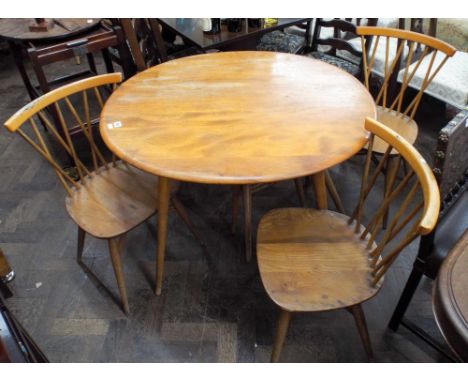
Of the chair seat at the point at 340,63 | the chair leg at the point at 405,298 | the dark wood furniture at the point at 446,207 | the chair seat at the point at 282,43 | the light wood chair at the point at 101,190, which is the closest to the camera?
the dark wood furniture at the point at 446,207

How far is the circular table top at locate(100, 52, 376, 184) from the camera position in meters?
1.21

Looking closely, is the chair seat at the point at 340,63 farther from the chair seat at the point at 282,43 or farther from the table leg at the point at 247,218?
the table leg at the point at 247,218

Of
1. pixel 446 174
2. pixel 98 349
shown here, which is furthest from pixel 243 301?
pixel 446 174

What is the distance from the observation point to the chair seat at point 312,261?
1177 mm

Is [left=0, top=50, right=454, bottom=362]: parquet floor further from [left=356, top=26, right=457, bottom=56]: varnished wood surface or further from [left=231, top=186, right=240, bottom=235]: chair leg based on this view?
[left=356, top=26, right=457, bottom=56]: varnished wood surface

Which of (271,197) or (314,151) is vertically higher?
(314,151)

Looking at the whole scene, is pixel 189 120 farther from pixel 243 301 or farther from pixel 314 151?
pixel 243 301

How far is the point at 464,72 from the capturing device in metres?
2.26

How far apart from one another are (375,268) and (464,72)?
1712 millimetres

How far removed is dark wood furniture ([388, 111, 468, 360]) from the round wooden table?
0.27 m

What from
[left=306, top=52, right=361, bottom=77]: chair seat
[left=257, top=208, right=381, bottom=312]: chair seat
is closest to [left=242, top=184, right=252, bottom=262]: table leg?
[left=257, top=208, right=381, bottom=312]: chair seat

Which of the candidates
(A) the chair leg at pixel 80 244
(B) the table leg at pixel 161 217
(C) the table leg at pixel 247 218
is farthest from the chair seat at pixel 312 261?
(A) the chair leg at pixel 80 244

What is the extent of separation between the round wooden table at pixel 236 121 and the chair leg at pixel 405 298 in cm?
46
